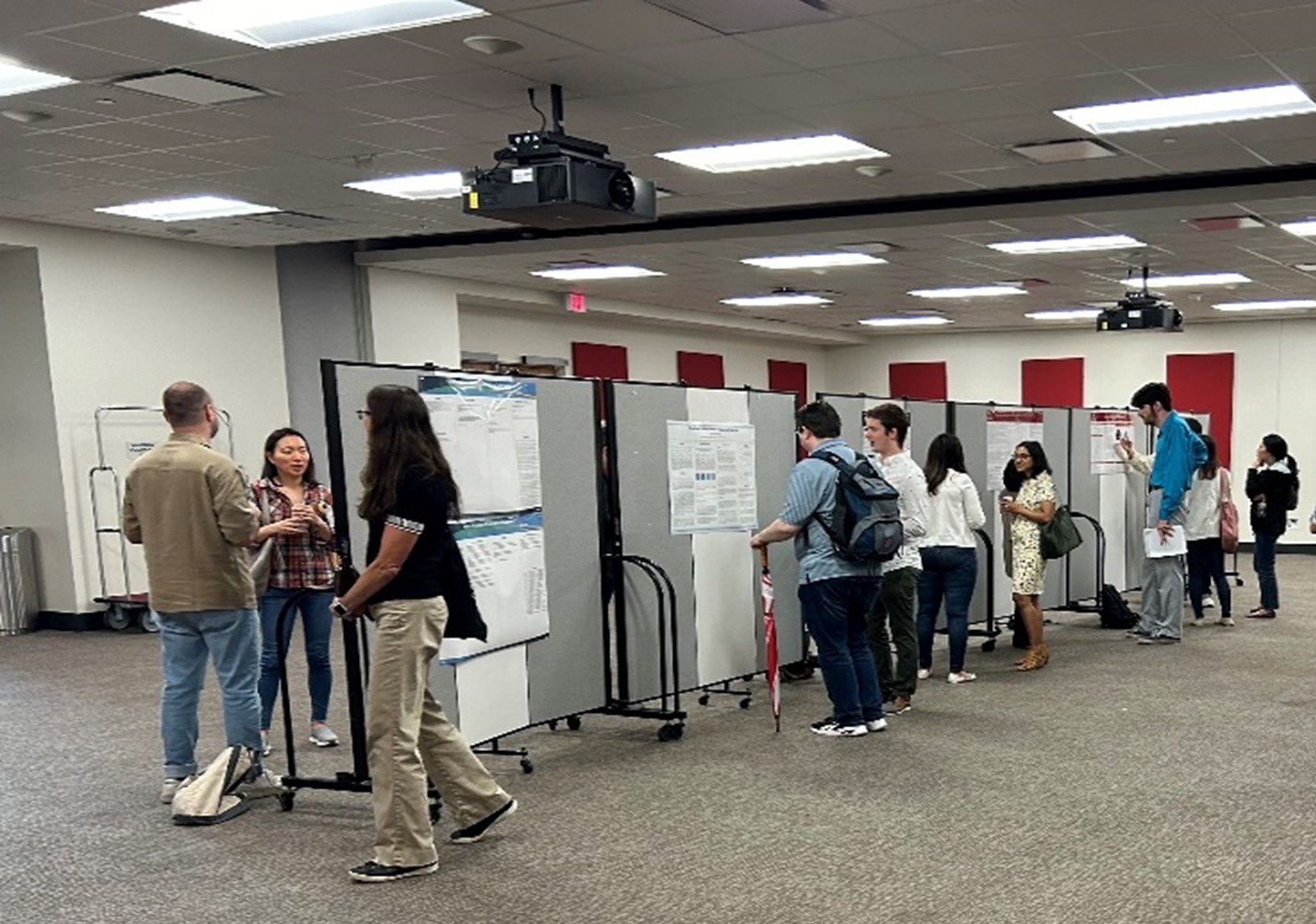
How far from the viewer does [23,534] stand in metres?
9.66

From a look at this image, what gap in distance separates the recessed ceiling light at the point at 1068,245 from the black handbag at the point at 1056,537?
349 centimetres

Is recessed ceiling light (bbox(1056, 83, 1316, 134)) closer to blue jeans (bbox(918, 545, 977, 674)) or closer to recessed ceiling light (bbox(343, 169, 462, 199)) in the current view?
blue jeans (bbox(918, 545, 977, 674))

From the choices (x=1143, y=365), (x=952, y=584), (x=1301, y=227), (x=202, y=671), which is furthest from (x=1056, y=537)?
(x=1143, y=365)

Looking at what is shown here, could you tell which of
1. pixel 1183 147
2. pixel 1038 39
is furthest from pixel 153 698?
pixel 1183 147

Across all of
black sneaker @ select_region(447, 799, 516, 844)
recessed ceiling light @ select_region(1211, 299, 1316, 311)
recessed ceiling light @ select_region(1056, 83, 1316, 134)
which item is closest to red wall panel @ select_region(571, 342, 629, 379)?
recessed ceiling light @ select_region(1211, 299, 1316, 311)

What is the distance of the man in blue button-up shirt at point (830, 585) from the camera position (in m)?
→ 5.30

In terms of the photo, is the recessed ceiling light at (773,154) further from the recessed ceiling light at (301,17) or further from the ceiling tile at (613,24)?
the recessed ceiling light at (301,17)

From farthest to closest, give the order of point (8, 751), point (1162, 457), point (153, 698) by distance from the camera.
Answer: point (1162, 457)
point (153, 698)
point (8, 751)

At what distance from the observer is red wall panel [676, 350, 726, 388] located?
17422 millimetres

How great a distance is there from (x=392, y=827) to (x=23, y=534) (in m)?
7.22

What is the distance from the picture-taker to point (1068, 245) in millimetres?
10305

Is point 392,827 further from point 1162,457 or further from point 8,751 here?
point 1162,457

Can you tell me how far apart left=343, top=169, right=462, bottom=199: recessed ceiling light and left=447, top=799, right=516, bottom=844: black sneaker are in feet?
15.8

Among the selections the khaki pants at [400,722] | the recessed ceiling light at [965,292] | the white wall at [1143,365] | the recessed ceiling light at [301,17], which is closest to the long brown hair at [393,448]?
the khaki pants at [400,722]
